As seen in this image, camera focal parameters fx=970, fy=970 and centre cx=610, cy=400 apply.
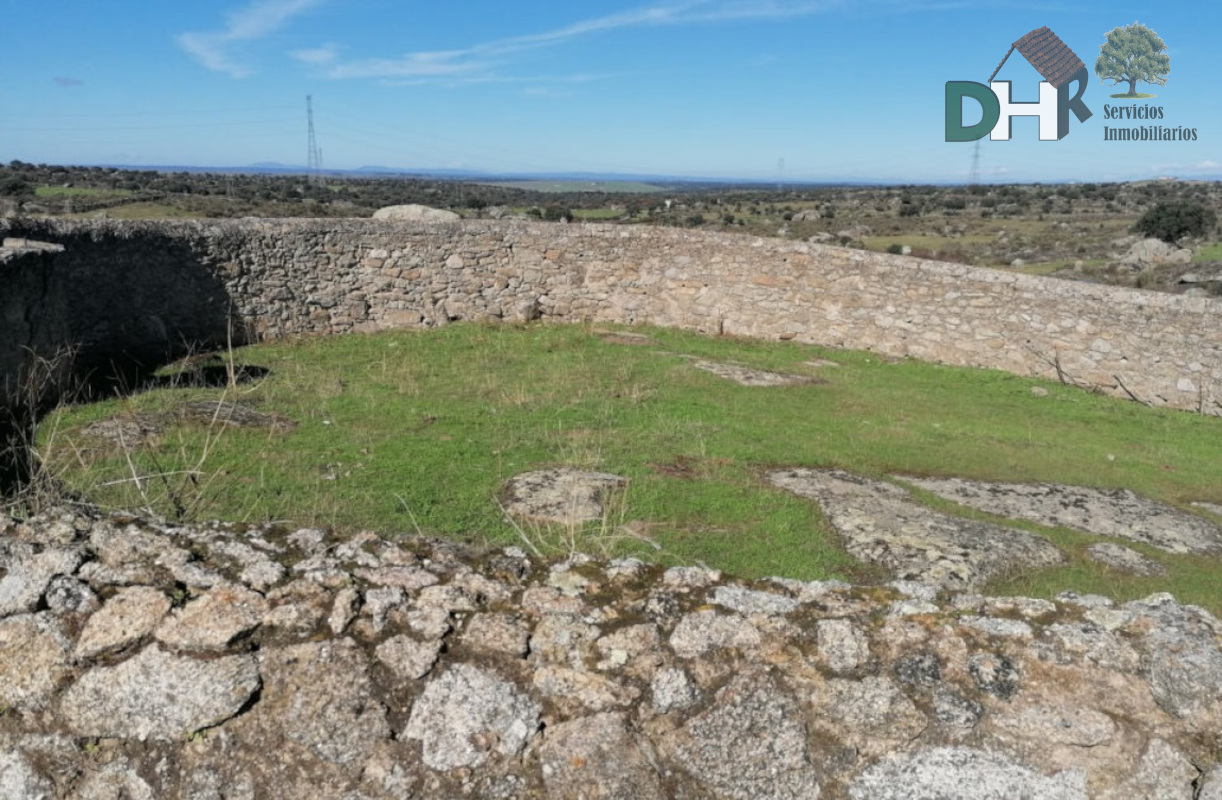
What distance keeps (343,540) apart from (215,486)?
4.10 metres

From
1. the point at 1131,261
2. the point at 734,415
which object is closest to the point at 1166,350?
the point at 734,415

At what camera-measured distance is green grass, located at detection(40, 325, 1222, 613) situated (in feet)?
21.8

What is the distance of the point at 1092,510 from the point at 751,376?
5.33 metres

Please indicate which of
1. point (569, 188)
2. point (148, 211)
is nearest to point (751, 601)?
point (148, 211)

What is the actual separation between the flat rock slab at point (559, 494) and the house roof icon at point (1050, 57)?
824 inches

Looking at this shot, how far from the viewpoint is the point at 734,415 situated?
415 inches

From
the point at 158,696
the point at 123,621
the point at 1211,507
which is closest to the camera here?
the point at 158,696

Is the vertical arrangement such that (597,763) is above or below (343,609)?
below

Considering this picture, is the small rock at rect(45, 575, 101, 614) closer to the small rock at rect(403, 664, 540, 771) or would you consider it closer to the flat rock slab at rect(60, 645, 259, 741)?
the flat rock slab at rect(60, 645, 259, 741)

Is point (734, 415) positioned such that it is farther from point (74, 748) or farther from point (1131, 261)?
point (1131, 261)

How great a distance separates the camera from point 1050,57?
24766 mm

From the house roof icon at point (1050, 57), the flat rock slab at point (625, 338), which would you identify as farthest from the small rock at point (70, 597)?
the house roof icon at point (1050, 57)

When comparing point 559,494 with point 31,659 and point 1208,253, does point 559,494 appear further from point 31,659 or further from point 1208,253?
point 1208,253

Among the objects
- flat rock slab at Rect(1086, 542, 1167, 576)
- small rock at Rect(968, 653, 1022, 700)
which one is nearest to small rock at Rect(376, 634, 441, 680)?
small rock at Rect(968, 653, 1022, 700)
